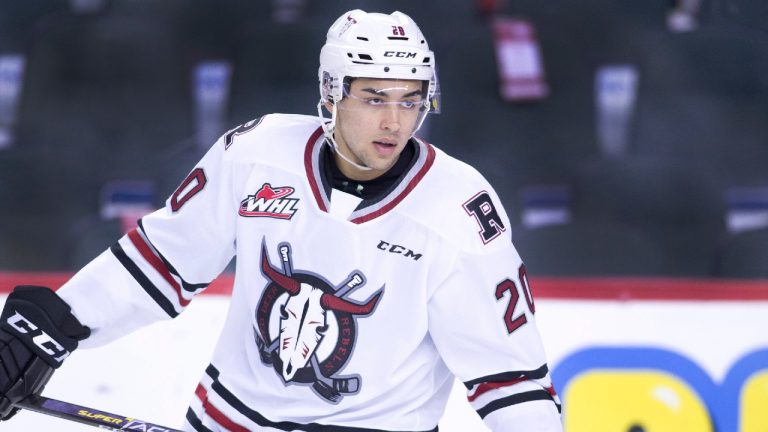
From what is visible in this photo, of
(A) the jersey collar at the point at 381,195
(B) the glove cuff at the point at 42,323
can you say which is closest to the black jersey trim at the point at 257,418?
(B) the glove cuff at the point at 42,323

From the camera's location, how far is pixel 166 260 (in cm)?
195

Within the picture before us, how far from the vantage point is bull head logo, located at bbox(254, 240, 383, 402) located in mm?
1749

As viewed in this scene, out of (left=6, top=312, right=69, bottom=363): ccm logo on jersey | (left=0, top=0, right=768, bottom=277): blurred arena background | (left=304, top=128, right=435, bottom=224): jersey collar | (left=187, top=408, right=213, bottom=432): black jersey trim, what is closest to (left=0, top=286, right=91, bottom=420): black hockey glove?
(left=6, top=312, right=69, bottom=363): ccm logo on jersey

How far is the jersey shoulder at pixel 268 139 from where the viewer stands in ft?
6.11

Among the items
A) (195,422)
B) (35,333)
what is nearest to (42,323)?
(35,333)

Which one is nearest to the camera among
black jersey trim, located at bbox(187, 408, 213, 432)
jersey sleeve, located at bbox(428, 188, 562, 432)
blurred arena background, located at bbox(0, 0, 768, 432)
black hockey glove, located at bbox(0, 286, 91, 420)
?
jersey sleeve, located at bbox(428, 188, 562, 432)

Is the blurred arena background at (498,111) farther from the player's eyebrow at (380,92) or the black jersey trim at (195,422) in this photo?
the player's eyebrow at (380,92)

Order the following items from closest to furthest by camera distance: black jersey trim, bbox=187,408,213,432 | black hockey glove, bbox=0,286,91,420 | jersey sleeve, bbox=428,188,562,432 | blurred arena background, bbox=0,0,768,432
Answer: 1. jersey sleeve, bbox=428,188,562,432
2. black hockey glove, bbox=0,286,91,420
3. black jersey trim, bbox=187,408,213,432
4. blurred arena background, bbox=0,0,768,432

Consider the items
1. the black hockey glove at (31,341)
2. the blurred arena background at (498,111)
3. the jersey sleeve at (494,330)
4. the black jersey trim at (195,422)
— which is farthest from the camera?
the blurred arena background at (498,111)

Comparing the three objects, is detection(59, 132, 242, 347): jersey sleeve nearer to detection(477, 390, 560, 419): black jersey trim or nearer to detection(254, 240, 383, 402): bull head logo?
detection(254, 240, 383, 402): bull head logo

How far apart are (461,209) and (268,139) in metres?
0.40

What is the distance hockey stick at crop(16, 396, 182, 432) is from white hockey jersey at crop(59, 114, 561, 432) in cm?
12

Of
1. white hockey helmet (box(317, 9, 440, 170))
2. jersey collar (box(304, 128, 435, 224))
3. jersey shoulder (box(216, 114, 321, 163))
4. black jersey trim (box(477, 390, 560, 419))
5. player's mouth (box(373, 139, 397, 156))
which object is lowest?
black jersey trim (box(477, 390, 560, 419))

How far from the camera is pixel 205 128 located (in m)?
3.54
